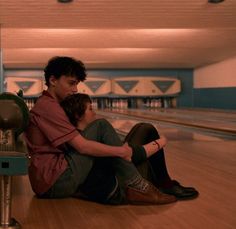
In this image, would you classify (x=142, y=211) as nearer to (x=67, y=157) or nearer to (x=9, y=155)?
(x=67, y=157)

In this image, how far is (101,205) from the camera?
246 centimetres

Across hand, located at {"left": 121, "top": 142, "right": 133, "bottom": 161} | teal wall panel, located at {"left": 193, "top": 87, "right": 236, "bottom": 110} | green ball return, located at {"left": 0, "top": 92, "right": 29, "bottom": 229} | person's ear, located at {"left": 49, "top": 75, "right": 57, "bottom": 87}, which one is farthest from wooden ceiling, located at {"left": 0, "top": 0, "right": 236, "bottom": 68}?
green ball return, located at {"left": 0, "top": 92, "right": 29, "bottom": 229}

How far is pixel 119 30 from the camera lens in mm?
7625

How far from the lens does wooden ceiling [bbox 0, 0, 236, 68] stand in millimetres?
5852

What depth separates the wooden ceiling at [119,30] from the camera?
585 centimetres

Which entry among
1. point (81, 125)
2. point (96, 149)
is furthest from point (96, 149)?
point (81, 125)

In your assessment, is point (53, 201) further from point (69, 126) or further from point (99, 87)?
point (99, 87)

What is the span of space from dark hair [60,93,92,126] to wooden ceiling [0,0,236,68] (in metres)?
3.29

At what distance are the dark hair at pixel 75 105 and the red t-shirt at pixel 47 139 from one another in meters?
0.08

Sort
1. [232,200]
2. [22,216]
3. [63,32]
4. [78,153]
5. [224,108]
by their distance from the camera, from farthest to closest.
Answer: [224,108] < [63,32] < [232,200] < [78,153] < [22,216]

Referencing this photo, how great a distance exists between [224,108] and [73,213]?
34.6 feet

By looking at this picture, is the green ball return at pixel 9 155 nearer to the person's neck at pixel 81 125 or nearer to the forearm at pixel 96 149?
the forearm at pixel 96 149

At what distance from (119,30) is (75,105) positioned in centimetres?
538

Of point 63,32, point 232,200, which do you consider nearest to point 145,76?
point 63,32
